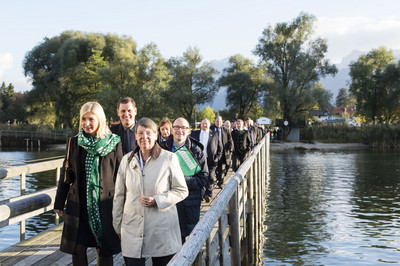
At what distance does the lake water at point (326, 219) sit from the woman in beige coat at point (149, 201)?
23.1 ft

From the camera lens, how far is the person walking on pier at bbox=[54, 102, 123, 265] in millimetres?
4469

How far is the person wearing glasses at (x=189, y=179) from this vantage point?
5625mm

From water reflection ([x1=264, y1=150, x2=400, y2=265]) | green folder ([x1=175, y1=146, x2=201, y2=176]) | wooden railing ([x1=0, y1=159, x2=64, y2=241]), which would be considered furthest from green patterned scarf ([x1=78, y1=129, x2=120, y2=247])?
water reflection ([x1=264, y1=150, x2=400, y2=265])

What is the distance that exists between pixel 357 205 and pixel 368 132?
4175 cm

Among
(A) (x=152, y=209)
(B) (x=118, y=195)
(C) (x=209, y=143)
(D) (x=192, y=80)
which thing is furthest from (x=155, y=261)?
(D) (x=192, y=80)

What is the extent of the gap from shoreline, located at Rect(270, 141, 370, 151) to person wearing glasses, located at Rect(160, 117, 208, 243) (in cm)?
4720

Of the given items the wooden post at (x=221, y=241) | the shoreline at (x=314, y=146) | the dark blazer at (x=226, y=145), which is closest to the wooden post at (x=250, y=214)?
the dark blazer at (x=226, y=145)

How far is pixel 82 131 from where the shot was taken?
4562 millimetres

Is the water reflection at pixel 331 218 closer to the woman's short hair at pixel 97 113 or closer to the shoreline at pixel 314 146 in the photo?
Result: the woman's short hair at pixel 97 113

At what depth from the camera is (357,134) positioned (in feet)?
196

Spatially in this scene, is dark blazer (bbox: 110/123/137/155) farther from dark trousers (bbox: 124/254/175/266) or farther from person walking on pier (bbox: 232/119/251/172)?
person walking on pier (bbox: 232/119/251/172)

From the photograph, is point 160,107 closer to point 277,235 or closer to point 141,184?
point 277,235

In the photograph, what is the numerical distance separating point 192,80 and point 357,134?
23161 mm

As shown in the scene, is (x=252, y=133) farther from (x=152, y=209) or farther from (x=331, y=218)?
(x=152, y=209)
